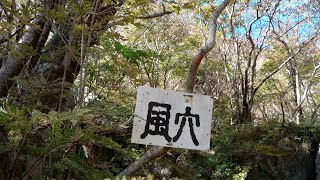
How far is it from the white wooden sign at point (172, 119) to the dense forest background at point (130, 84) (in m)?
0.11

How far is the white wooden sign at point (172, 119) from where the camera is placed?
1.69 meters

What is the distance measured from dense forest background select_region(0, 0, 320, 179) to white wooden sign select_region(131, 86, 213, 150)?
0.36 ft

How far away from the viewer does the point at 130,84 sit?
8.59 meters

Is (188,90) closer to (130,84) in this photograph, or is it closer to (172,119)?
(172,119)

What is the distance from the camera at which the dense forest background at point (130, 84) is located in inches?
70.9

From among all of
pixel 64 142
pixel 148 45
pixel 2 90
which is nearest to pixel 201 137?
pixel 64 142

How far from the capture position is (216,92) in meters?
12.1

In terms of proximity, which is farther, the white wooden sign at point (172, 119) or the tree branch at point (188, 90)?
the tree branch at point (188, 90)

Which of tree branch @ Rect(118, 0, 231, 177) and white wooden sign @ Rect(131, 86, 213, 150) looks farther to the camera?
tree branch @ Rect(118, 0, 231, 177)

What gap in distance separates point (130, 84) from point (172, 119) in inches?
272

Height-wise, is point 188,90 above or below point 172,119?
above

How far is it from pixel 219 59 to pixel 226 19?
1992 millimetres

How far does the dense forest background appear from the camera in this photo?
1.80 meters

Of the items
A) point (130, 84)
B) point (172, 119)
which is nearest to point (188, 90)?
point (172, 119)
